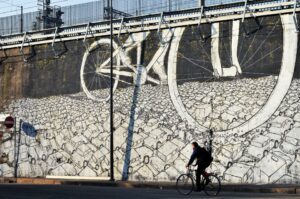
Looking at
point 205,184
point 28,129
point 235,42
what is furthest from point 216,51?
point 28,129

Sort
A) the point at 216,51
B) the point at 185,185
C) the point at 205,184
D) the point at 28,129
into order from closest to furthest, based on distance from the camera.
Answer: the point at 205,184, the point at 185,185, the point at 216,51, the point at 28,129

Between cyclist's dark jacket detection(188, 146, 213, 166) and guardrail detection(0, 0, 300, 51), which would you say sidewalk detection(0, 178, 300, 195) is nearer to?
cyclist's dark jacket detection(188, 146, 213, 166)

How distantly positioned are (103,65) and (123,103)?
7.66ft

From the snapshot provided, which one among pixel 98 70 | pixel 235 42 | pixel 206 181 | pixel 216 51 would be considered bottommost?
pixel 206 181

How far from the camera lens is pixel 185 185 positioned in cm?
1864

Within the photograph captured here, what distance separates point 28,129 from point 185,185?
46.6 feet

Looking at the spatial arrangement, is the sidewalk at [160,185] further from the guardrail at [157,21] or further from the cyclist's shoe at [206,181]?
the guardrail at [157,21]

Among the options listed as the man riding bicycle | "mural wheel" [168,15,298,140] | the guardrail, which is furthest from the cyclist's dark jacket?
the guardrail

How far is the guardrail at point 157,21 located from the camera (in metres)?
23.9

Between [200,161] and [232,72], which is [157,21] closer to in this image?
[232,72]

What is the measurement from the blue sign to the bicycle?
44.0 ft

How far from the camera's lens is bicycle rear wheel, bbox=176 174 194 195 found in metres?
18.4

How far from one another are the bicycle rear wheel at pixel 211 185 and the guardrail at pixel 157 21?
321 inches

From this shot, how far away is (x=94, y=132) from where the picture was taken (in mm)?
27906
